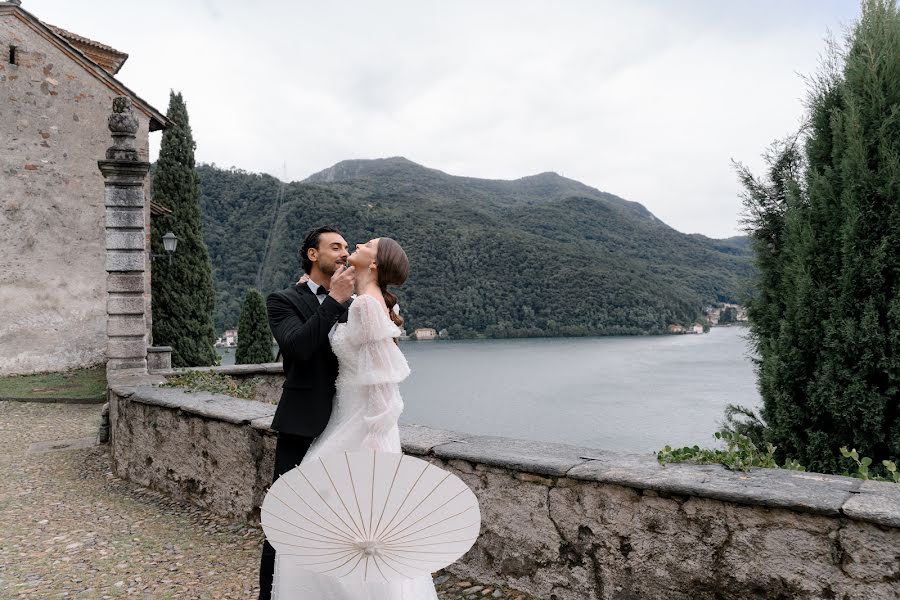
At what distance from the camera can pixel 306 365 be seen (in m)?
2.59

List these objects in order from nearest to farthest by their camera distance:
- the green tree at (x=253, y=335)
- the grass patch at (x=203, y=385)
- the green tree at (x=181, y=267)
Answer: the grass patch at (x=203, y=385) → the green tree at (x=253, y=335) → the green tree at (x=181, y=267)

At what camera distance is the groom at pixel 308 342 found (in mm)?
2432

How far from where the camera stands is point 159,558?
410 centimetres

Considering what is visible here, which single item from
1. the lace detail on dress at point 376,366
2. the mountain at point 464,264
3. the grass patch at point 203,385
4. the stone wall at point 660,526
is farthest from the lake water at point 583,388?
the grass patch at point 203,385

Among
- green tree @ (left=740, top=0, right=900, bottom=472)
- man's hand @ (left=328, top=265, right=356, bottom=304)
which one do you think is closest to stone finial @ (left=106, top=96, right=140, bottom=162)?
man's hand @ (left=328, top=265, right=356, bottom=304)

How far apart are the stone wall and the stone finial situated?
593 centimetres

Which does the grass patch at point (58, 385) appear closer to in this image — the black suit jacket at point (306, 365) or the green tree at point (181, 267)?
the green tree at point (181, 267)

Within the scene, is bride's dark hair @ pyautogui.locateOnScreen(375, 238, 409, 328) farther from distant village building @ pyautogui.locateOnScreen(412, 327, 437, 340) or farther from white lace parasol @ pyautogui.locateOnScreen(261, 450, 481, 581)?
distant village building @ pyautogui.locateOnScreen(412, 327, 437, 340)

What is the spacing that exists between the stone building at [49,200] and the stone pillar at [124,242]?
6.08 m

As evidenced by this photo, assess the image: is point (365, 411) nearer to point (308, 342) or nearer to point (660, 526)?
point (308, 342)

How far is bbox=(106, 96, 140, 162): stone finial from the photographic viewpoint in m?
7.63

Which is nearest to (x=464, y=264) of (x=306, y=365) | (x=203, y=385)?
(x=203, y=385)

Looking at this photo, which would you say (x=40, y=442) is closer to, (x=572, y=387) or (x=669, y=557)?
(x=669, y=557)

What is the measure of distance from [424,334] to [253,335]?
1747 cm
